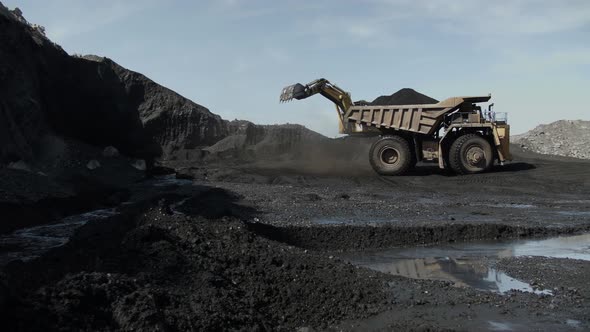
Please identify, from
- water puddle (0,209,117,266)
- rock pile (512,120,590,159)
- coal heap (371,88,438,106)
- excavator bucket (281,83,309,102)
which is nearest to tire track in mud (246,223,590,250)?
water puddle (0,209,117,266)

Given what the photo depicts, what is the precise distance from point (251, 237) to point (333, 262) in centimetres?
132

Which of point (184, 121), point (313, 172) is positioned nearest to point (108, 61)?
point (184, 121)

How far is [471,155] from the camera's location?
20578 mm

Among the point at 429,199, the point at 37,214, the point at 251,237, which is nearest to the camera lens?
the point at 251,237

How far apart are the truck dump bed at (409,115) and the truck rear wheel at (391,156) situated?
0.49 metres

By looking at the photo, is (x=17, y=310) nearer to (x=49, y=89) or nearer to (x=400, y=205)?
(x=400, y=205)

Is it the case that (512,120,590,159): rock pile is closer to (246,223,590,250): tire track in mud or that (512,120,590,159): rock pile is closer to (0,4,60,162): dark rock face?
(246,223,590,250): tire track in mud

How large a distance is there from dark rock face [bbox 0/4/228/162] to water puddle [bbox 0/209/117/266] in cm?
545

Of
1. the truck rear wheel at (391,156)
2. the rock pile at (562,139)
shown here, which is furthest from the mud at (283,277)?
the rock pile at (562,139)

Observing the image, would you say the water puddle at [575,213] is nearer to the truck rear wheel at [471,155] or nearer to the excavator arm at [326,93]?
the truck rear wheel at [471,155]

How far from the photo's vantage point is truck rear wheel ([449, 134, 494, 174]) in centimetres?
2052

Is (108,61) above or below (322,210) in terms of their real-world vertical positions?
above

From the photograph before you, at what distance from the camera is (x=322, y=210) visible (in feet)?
45.9

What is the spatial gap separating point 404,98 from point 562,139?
10.2m
